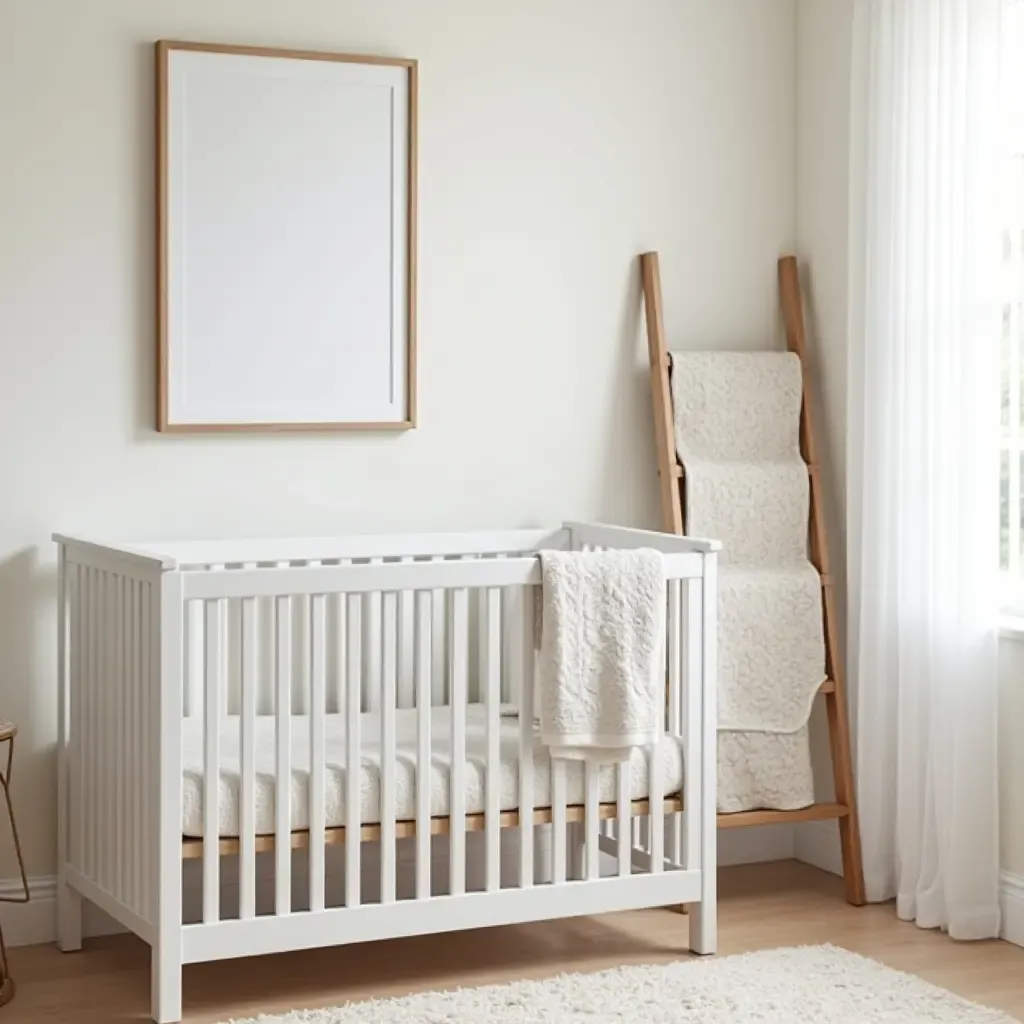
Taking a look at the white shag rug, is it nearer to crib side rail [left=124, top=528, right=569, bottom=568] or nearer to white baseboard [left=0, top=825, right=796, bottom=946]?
white baseboard [left=0, top=825, right=796, bottom=946]

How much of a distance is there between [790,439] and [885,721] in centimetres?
69

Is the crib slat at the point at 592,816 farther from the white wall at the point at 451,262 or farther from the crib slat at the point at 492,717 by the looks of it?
the white wall at the point at 451,262

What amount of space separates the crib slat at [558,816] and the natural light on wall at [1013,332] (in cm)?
103

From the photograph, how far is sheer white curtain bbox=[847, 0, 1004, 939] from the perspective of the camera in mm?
3439

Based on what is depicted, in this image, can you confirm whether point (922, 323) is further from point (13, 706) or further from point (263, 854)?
point (13, 706)

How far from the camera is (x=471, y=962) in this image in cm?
333

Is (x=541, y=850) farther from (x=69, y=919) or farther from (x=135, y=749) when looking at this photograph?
(x=135, y=749)

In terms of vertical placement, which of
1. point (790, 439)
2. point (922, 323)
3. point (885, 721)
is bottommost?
point (885, 721)

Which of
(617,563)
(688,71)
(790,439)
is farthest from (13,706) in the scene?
(688,71)

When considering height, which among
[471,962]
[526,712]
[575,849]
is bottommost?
[471,962]

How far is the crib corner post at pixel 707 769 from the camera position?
3.36 meters

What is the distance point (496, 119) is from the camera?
3.79 meters

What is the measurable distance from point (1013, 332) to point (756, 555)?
0.78 metres

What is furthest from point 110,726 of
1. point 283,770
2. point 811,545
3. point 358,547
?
point 811,545
